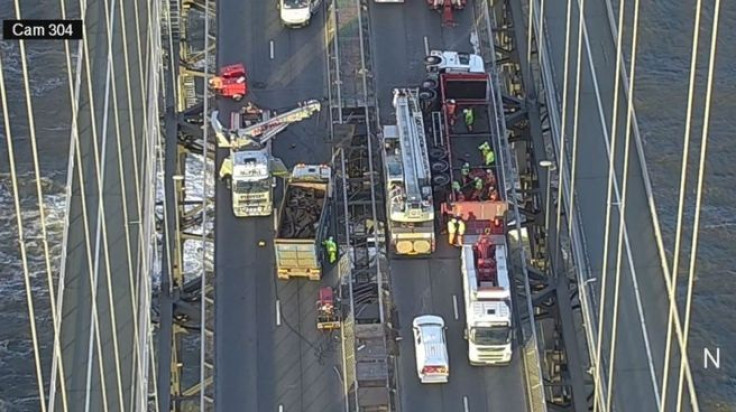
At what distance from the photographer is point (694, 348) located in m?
59.1

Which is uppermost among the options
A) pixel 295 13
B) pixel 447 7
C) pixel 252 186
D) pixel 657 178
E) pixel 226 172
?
pixel 447 7

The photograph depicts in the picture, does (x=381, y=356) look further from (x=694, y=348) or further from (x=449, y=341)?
(x=694, y=348)

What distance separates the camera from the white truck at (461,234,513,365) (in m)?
46.6

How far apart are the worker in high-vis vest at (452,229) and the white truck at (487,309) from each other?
1657 mm

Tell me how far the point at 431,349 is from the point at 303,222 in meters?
7.20

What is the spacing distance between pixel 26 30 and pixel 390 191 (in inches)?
552

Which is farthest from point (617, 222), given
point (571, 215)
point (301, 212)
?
point (301, 212)

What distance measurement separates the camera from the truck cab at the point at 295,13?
6041 centimetres

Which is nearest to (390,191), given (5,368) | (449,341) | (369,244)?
(369,244)

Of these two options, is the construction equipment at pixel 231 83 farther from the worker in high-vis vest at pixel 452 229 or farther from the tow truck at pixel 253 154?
the worker in high-vis vest at pixel 452 229

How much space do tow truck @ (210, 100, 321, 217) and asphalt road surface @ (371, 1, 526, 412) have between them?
3.57 m

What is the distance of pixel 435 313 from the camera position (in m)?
48.7

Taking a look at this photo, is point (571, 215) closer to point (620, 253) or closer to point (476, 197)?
point (476, 197)

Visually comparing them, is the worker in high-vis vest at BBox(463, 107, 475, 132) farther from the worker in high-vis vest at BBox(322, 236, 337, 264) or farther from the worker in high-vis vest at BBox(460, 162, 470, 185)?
the worker in high-vis vest at BBox(322, 236, 337, 264)
